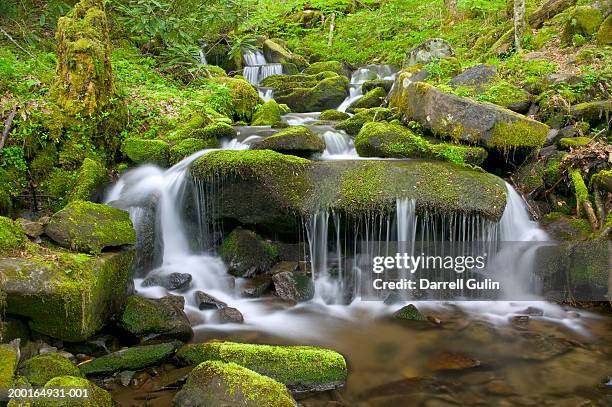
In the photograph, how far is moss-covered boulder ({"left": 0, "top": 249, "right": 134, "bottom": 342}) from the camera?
14.0 feet

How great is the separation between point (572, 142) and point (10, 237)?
8037 millimetres

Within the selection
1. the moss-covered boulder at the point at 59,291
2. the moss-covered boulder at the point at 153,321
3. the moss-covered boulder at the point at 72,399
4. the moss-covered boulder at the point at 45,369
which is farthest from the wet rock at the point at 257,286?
the moss-covered boulder at the point at 72,399

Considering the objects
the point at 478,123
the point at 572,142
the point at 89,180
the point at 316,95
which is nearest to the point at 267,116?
the point at 316,95

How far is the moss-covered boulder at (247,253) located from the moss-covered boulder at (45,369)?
3.34m

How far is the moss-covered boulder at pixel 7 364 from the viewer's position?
351cm

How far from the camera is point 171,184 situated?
25.2ft

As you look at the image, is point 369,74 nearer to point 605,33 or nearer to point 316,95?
point 316,95

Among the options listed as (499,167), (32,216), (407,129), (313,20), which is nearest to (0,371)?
(32,216)

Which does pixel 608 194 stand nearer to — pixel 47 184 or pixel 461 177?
pixel 461 177

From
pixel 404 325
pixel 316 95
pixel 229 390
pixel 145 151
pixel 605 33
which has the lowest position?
pixel 404 325

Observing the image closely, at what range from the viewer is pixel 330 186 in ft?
23.4

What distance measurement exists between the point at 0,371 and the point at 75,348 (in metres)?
1.25

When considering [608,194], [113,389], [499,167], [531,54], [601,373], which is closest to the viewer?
[113,389]

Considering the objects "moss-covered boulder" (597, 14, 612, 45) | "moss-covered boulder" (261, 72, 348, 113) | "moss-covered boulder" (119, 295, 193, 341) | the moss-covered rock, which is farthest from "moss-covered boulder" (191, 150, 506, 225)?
"moss-covered boulder" (261, 72, 348, 113)
